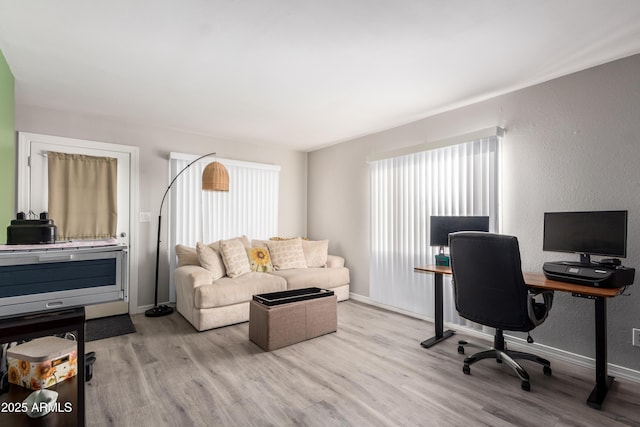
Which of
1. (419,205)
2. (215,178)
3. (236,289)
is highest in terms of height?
(215,178)

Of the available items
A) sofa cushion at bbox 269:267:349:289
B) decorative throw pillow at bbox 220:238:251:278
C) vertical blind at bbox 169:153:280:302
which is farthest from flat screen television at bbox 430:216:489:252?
vertical blind at bbox 169:153:280:302

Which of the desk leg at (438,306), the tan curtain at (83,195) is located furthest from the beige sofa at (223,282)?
the desk leg at (438,306)

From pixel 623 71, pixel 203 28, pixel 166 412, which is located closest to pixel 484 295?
pixel 623 71

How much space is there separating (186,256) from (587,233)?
4.06m

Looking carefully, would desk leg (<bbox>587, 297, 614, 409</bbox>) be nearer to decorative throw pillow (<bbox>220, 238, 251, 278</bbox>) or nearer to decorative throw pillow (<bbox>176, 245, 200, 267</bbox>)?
decorative throw pillow (<bbox>220, 238, 251, 278</bbox>)

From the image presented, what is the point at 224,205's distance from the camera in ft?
15.7

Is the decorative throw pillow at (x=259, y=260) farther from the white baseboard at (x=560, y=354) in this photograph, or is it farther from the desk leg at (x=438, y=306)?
the desk leg at (x=438, y=306)

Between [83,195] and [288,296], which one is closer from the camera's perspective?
[288,296]

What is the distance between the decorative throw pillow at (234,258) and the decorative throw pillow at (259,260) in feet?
0.39

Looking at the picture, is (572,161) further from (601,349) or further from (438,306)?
(438,306)

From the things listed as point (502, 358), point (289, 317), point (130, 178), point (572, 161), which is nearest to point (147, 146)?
point (130, 178)

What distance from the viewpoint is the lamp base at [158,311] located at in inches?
153

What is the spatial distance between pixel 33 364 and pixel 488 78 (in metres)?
4.01

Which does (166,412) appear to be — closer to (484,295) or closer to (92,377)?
(92,377)
